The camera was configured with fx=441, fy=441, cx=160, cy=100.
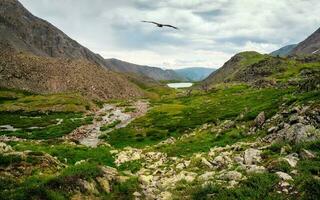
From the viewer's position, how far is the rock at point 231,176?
24.3m

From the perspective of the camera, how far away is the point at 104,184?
2344cm

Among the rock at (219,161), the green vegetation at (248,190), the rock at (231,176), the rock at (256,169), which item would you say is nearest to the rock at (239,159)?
the rock at (219,161)

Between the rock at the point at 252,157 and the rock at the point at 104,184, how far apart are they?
948cm

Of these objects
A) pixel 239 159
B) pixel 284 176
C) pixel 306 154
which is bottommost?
pixel 239 159

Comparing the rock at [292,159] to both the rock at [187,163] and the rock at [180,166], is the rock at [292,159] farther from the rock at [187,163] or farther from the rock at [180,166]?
the rock at [180,166]

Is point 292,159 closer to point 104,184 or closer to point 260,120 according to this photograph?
point 104,184

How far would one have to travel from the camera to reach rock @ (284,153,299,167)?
81.7 ft

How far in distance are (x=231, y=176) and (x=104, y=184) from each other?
703 cm

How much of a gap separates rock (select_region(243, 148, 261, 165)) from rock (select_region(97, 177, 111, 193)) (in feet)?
31.1

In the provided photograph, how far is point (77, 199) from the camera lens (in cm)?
2130

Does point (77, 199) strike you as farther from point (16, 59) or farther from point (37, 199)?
point (16, 59)

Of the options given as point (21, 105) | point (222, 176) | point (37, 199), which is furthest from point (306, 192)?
point (21, 105)

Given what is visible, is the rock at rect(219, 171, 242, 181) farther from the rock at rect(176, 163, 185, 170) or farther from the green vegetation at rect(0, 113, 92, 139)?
the green vegetation at rect(0, 113, 92, 139)

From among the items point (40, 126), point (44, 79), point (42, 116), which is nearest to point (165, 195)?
point (40, 126)
